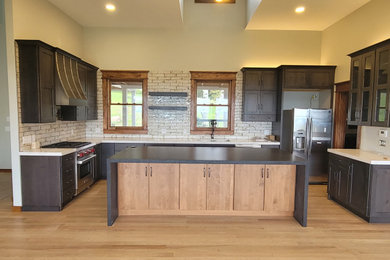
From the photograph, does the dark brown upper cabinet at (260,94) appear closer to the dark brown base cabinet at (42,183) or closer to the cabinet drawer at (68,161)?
the cabinet drawer at (68,161)

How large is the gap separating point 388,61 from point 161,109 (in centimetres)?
433

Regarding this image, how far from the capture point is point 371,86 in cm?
356

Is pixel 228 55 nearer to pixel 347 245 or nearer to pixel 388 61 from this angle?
pixel 388 61

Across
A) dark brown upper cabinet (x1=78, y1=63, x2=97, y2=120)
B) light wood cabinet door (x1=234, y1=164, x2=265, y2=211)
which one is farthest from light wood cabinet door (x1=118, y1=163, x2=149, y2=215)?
dark brown upper cabinet (x1=78, y1=63, x2=97, y2=120)

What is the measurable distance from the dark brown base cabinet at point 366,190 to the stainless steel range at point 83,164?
178 inches

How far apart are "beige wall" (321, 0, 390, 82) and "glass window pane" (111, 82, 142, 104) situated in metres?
4.62

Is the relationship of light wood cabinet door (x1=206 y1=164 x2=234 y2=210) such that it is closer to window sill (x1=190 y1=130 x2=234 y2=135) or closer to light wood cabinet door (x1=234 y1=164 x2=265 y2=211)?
light wood cabinet door (x1=234 y1=164 x2=265 y2=211)

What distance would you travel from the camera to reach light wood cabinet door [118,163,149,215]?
3305 millimetres

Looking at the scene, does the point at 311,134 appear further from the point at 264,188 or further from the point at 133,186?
the point at 133,186

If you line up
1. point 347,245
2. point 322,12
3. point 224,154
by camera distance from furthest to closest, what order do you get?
point 322,12 → point 224,154 → point 347,245

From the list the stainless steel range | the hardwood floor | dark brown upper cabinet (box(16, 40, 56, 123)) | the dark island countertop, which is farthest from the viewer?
the stainless steel range

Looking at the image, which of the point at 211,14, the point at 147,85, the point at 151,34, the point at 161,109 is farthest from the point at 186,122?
the point at 211,14

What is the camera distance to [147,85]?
18.8ft

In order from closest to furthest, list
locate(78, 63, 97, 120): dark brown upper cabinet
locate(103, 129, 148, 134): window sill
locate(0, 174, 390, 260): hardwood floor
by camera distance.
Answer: locate(0, 174, 390, 260): hardwood floor, locate(78, 63, 97, 120): dark brown upper cabinet, locate(103, 129, 148, 134): window sill
